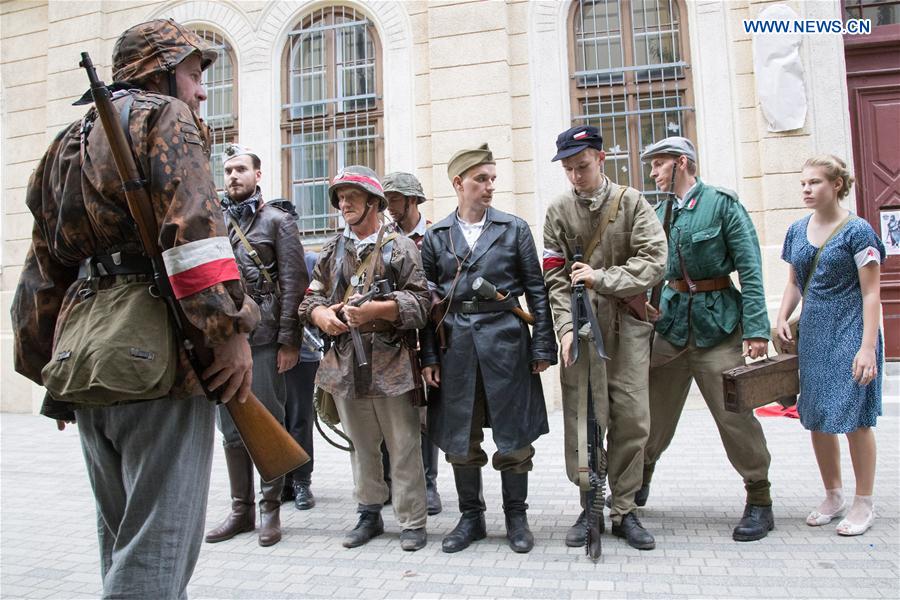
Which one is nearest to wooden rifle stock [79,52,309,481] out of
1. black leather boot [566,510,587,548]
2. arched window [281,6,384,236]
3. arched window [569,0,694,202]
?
black leather boot [566,510,587,548]

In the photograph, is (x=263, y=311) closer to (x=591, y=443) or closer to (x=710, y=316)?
(x=591, y=443)

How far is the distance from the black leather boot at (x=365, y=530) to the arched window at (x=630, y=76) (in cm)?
521

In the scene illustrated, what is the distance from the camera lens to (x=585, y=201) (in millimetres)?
3662

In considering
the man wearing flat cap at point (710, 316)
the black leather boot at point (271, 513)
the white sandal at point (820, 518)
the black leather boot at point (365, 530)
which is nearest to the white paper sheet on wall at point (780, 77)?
the man wearing flat cap at point (710, 316)

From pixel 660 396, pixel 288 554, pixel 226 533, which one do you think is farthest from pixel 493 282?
pixel 226 533

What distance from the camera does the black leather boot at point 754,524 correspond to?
3475 millimetres

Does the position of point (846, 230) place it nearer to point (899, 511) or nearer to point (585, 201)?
point (585, 201)

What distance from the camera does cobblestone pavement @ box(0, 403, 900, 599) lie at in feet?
9.77

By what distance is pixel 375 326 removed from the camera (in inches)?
143

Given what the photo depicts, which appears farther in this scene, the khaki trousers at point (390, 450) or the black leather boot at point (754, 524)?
the khaki trousers at point (390, 450)

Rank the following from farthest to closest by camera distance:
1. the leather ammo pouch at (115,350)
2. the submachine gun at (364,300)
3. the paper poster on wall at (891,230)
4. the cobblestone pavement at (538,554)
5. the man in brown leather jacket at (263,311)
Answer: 1. the paper poster on wall at (891,230)
2. the man in brown leather jacket at (263,311)
3. the submachine gun at (364,300)
4. the cobblestone pavement at (538,554)
5. the leather ammo pouch at (115,350)

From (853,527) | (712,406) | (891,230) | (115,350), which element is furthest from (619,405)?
(891,230)

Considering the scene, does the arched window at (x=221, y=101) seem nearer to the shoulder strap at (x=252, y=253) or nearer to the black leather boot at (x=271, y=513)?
the shoulder strap at (x=252, y=253)

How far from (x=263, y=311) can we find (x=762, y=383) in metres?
2.71
